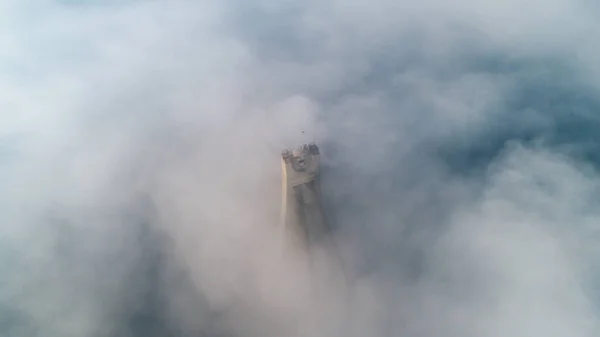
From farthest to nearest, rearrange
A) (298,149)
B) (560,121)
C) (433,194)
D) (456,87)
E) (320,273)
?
(456,87), (560,121), (433,194), (320,273), (298,149)

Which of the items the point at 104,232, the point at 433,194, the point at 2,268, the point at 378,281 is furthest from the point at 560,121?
the point at 2,268

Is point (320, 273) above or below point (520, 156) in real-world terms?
below

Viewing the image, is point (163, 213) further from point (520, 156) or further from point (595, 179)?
point (595, 179)

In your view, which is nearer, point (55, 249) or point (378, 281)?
point (378, 281)

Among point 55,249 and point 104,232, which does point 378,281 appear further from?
point 55,249

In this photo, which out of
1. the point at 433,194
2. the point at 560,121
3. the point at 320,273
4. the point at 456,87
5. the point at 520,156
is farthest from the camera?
the point at 456,87

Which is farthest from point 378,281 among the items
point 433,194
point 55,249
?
point 55,249

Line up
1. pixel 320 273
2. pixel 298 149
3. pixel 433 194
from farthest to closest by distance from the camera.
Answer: pixel 433 194 → pixel 320 273 → pixel 298 149

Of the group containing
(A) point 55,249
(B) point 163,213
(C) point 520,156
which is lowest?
(A) point 55,249

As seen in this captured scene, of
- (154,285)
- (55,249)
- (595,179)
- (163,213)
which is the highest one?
(595,179)
